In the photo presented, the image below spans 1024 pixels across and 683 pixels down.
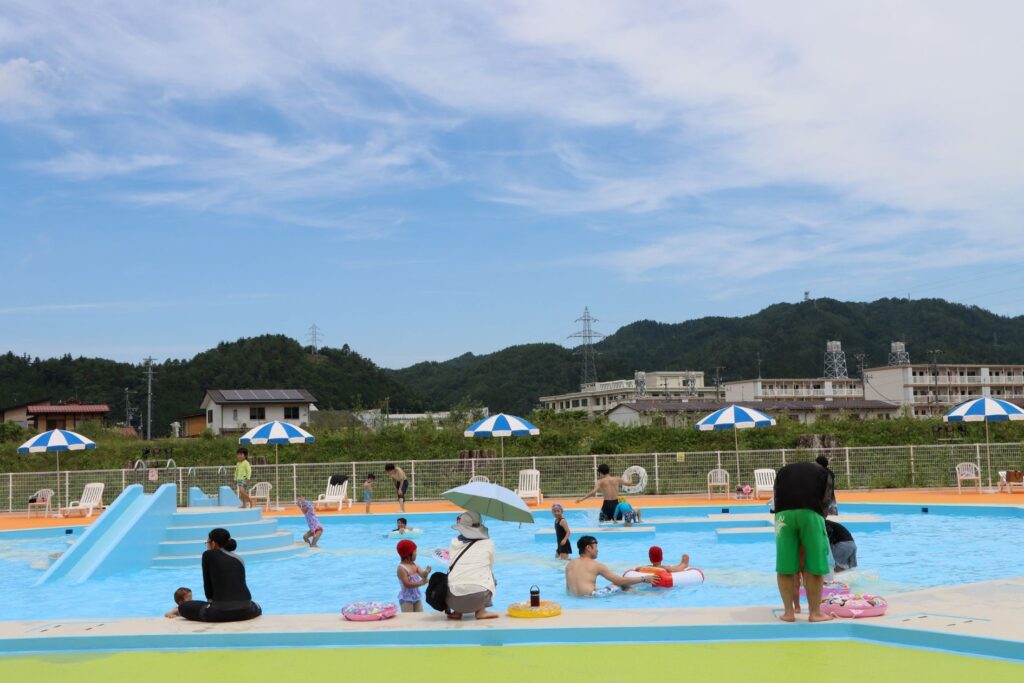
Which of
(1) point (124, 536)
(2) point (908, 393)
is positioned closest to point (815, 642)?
(1) point (124, 536)

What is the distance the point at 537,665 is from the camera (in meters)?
6.90

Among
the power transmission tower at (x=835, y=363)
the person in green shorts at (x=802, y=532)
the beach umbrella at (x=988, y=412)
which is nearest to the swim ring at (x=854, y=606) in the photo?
the person in green shorts at (x=802, y=532)

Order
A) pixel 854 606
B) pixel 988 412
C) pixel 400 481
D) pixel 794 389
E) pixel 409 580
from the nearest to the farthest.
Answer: pixel 854 606
pixel 409 580
pixel 988 412
pixel 400 481
pixel 794 389

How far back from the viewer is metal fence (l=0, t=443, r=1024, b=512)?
25.5m

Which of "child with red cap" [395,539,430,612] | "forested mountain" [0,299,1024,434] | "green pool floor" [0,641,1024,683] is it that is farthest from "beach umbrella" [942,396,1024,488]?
"forested mountain" [0,299,1024,434]

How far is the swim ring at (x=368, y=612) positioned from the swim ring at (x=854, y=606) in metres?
3.71

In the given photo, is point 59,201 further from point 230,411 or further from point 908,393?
point 908,393

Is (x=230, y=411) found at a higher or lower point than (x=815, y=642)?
higher

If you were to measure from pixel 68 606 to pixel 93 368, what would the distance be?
285 ft

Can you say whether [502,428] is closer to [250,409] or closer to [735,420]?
[735,420]

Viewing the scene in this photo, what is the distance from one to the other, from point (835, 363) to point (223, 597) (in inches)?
4481

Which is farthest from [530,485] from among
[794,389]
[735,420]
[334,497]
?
[794,389]

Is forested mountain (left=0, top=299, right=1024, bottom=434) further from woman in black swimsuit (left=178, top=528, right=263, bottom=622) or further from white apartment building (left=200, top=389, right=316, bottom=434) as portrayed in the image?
woman in black swimsuit (left=178, top=528, right=263, bottom=622)

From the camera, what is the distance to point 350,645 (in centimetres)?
766
